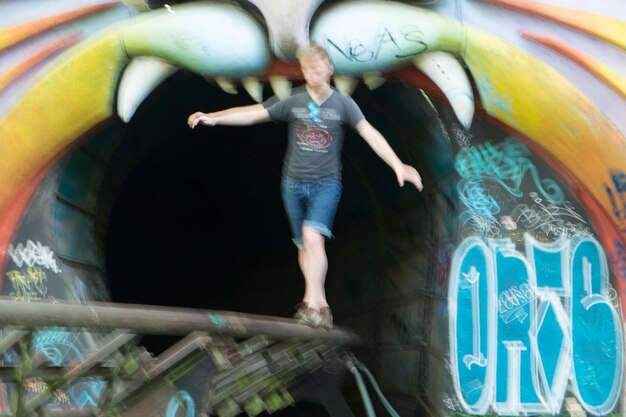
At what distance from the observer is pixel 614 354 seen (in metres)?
5.84

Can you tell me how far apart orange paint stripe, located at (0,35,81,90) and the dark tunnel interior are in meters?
0.93

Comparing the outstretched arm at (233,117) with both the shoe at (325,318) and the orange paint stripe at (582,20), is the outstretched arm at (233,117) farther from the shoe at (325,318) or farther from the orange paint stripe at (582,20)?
the orange paint stripe at (582,20)

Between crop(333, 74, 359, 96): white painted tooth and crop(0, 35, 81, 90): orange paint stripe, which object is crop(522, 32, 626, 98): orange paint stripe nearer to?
crop(333, 74, 359, 96): white painted tooth

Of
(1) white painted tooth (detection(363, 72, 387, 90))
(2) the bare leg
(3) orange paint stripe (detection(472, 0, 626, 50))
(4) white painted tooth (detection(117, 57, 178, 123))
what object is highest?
(3) orange paint stripe (detection(472, 0, 626, 50))

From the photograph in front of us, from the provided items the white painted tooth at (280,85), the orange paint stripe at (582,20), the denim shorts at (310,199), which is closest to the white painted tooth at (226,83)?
the white painted tooth at (280,85)

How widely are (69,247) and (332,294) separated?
9.88 feet

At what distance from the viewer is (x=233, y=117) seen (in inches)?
209

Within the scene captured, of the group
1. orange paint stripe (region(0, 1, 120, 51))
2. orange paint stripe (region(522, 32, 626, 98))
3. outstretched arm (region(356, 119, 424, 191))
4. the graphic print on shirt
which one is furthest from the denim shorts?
orange paint stripe (region(0, 1, 120, 51))

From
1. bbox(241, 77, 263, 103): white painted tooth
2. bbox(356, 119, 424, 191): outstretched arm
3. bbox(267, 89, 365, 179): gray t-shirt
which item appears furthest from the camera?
bbox(241, 77, 263, 103): white painted tooth

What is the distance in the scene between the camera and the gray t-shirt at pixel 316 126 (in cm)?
538

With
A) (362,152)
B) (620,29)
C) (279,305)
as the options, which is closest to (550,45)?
(620,29)

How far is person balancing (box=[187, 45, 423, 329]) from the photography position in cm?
520

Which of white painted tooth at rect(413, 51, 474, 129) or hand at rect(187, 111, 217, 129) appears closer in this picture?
hand at rect(187, 111, 217, 129)

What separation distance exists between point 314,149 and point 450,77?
105cm
